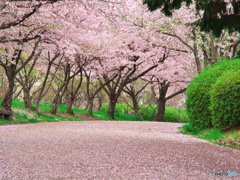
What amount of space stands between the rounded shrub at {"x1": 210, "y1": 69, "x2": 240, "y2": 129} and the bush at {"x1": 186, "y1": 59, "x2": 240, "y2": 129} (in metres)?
0.45

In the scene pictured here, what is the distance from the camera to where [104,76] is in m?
15.3

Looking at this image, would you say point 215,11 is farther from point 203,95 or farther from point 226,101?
point 203,95

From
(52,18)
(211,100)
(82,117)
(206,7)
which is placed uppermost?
(52,18)

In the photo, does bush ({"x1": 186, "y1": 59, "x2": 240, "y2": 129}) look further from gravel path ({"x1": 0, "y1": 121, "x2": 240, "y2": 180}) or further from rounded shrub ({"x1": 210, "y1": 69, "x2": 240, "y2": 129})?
gravel path ({"x1": 0, "y1": 121, "x2": 240, "y2": 180})

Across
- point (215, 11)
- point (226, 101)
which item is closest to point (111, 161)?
point (215, 11)

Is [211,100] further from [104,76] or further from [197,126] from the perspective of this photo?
[104,76]

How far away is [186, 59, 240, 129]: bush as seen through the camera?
19.9ft

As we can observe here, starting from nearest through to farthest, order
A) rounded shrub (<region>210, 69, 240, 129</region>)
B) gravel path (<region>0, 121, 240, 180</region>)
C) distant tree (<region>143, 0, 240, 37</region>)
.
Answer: gravel path (<region>0, 121, 240, 180</region>), distant tree (<region>143, 0, 240, 37</region>), rounded shrub (<region>210, 69, 240, 129</region>)

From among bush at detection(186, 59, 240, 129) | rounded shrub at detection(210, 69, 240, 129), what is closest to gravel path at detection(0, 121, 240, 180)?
rounded shrub at detection(210, 69, 240, 129)

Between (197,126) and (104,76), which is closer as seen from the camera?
(197,126)

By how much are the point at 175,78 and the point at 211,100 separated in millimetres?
11510

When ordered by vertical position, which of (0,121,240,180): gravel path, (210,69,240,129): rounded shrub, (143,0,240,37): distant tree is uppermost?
(143,0,240,37): distant tree

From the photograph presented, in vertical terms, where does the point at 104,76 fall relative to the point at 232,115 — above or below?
above

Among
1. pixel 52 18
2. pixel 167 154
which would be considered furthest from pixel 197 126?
pixel 52 18
